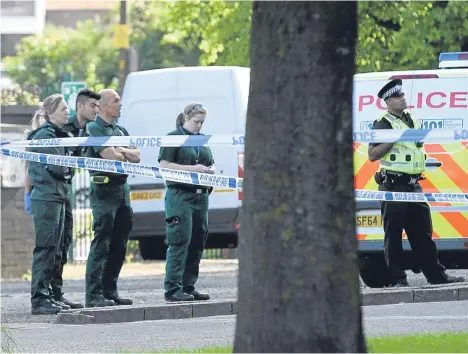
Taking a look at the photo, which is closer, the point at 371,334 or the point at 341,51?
the point at 341,51

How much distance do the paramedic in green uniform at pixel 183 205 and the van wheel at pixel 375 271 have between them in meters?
2.05

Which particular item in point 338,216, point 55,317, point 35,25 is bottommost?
point 55,317

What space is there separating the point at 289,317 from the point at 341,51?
1141 millimetres

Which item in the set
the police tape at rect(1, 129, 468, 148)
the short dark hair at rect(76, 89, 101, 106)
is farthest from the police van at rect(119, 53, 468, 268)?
the short dark hair at rect(76, 89, 101, 106)

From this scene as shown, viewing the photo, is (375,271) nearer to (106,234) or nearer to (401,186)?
(401,186)

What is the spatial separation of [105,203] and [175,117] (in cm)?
454

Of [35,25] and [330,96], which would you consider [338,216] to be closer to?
[330,96]

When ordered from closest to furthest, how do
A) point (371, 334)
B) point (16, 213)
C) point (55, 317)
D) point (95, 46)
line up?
point (371, 334) < point (55, 317) < point (16, 213) < point (95, 46)

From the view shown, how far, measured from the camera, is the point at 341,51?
5.95 metres

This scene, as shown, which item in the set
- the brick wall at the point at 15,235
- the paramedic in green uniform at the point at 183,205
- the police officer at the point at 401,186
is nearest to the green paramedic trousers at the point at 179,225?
the paramedic in green uniform at the point at 183,205

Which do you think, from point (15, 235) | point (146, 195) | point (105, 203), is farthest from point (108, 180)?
point (15, 235)

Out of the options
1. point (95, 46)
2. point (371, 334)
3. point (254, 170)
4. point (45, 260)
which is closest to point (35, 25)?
point (45, 260)

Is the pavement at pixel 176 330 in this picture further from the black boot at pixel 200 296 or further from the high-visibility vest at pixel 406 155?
the high-visibility vest at pixel 406 155

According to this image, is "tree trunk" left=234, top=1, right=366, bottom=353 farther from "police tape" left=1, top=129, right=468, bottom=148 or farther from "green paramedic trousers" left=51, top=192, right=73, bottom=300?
"green paramedic trousers" left=51, top=192, right=73, bottom=300
